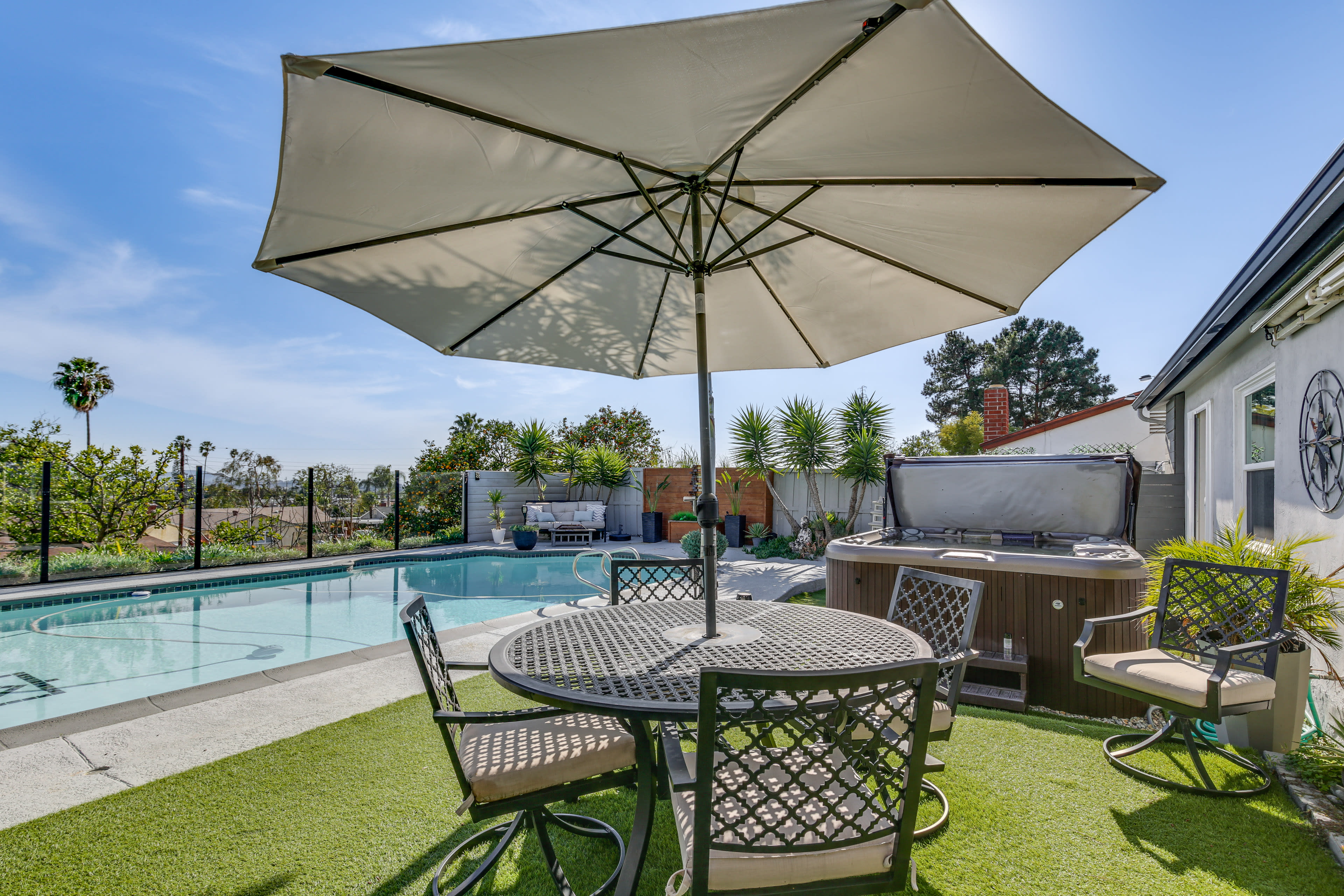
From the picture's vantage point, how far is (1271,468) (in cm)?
393

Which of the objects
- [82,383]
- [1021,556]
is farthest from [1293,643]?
[82,383]

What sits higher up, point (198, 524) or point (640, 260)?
point (640, 260)

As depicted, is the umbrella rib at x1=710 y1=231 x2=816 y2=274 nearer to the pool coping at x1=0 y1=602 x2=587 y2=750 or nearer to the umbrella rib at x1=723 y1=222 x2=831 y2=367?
the umbrella rib at x1=723 y1=222 x2=831 y2=367

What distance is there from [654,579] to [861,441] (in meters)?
6.87

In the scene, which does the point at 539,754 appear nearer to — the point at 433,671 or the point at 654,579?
the point at 433,671

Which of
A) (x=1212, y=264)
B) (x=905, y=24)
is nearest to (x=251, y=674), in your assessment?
(x=905, y=24)

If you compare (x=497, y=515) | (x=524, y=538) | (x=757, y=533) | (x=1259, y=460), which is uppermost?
(x=1259, y=460)

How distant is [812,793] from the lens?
122 centimetres

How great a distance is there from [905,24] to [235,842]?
3.04m

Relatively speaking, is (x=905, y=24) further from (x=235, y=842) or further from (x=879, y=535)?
(x=879, y=535)

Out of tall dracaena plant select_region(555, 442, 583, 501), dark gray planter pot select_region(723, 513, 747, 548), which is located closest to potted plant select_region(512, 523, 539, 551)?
tall dracaena plant select_region(555, 442, 583, 501)

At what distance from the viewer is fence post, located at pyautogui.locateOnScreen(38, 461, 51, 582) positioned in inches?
292

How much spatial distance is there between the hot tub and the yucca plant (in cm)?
34

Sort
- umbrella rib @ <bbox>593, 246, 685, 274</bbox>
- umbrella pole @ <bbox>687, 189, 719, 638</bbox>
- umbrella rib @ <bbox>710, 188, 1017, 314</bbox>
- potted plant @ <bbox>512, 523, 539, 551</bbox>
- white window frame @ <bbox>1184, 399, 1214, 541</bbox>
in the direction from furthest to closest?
1. potted plant @ <bbox>512, 523, 539, 551</bbox>
2. white window frame @ <bbox>1184, 399, 1214, 541</bbox>
3. umbrella rib @ <bbox>710, 188, 1017, 314</bbox>
4. umbrella rib @ <bbox>593, 246, 685, 274</bbox>
5. umbrella pole @ <bbox>687, 189, 719, 638</bbox>
